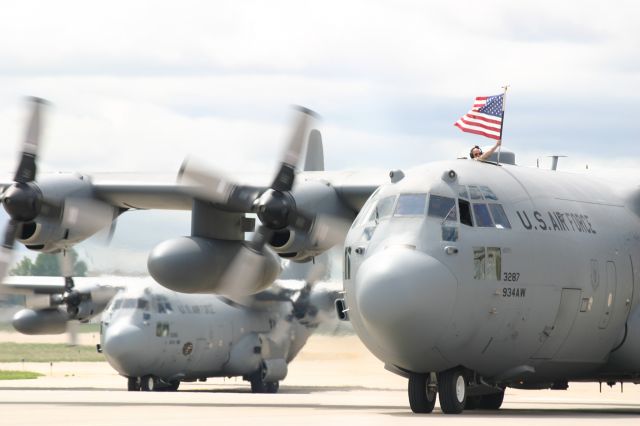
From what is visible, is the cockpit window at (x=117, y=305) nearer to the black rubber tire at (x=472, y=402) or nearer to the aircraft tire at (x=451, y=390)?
the black rubber tire at (x=472, y=402)

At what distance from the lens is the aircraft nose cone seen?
127 ft

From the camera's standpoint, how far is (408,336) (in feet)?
56.2

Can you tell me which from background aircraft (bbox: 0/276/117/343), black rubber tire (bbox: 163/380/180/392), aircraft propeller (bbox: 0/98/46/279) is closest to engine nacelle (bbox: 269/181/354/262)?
aircraft propeller (bbox: 0/98/46/279)

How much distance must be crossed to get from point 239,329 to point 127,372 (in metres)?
4.68

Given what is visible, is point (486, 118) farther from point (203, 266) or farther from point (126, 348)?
point (126, 348)

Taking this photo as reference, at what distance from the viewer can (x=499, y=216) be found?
59.9 feet

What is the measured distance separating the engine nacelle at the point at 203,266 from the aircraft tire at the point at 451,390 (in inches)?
233

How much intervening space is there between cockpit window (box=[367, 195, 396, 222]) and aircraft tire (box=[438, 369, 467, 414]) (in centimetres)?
233

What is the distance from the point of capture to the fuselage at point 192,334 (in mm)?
39250

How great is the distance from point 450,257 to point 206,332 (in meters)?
24.8

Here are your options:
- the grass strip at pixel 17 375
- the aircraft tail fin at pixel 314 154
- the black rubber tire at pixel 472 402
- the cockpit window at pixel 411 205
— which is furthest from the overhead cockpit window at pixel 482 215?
the grass strip at pixel 17 375

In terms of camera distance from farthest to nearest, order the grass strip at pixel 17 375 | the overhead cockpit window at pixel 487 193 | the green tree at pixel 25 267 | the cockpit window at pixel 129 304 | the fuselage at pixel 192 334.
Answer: the green tree at pixel 25 267
the grass strip at pixel 17 375
the cockpit window at pixel 129 304
the fuselage at pixel 192 334
the overhead cockpit window at pixel 487 193

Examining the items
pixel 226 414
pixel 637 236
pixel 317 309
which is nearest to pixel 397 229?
pixel 226 414

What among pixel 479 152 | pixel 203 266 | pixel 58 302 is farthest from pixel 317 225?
pixel 58 302
